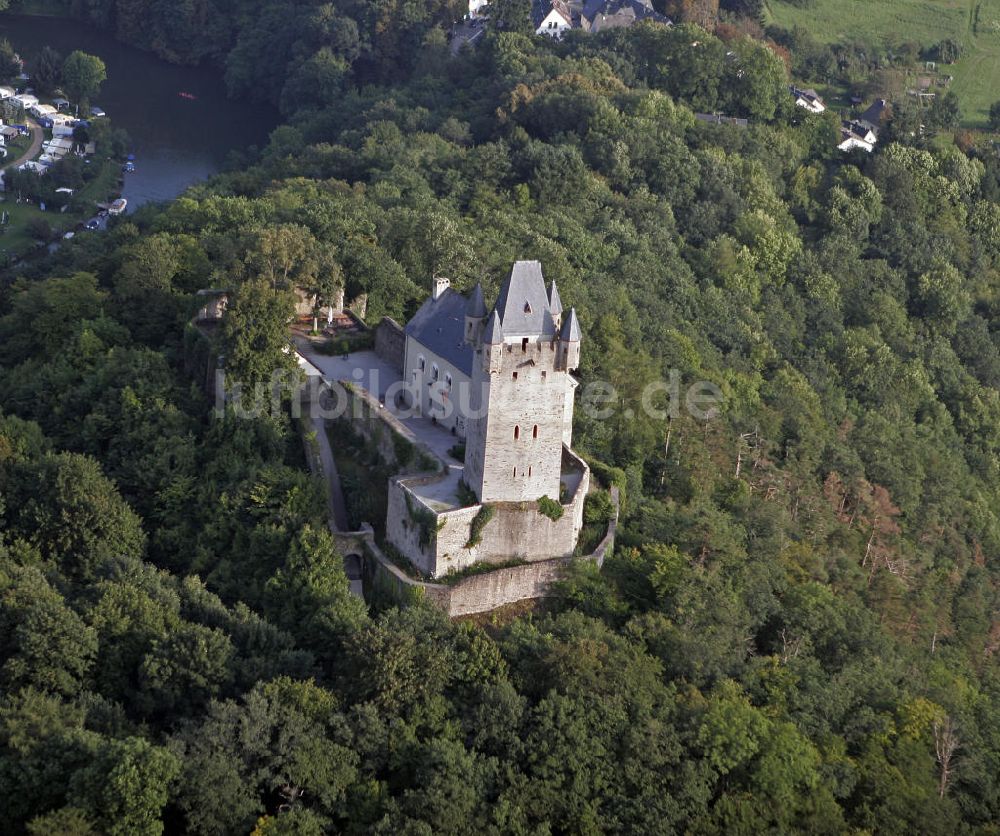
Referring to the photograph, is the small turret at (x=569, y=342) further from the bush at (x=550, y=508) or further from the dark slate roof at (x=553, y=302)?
the bush at (x=550, y=508)

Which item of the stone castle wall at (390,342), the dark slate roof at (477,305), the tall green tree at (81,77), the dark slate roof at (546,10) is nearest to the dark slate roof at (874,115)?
the dark slate roof at (546,10)

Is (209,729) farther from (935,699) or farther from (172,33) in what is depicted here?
(172,33)

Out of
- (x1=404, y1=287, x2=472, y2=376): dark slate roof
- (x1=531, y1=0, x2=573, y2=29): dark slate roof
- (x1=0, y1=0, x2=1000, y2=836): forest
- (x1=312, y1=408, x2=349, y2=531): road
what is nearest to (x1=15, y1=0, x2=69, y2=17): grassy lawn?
(x1=0, y1=0, x2=1000, y2=836): forest

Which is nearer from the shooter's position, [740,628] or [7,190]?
[740,628]

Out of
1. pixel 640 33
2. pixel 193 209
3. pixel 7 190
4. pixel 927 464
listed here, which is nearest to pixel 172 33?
pixel 7 190

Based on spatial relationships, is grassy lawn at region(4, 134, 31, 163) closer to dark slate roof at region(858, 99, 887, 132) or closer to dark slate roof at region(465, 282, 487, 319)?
dark slate roof at region(858, 99, 887, 132)
